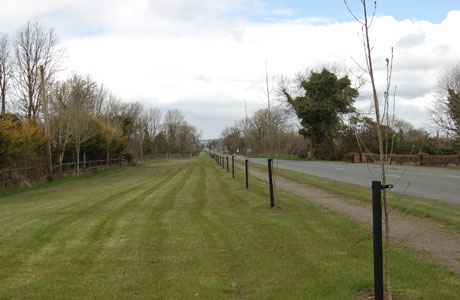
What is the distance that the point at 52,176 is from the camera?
2912 centimetres

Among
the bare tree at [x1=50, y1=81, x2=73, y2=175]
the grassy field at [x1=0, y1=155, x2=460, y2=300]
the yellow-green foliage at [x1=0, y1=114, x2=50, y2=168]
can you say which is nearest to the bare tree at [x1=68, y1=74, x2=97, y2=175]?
the bare tree at [x1=50, y1=81, x2=73, y2=175]

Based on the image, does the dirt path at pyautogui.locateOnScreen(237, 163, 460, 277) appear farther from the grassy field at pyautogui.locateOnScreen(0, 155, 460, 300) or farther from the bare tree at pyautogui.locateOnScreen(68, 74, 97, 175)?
the bare tree at pyautogui.locateOnScreen(68, 74, 97, 175)

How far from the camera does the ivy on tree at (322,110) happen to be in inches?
2034

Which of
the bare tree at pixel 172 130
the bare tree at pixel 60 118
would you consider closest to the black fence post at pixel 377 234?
the bare tree at pixel 60 118

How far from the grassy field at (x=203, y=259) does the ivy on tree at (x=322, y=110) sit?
43.7m

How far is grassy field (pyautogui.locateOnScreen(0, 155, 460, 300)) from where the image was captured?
15.3 ft

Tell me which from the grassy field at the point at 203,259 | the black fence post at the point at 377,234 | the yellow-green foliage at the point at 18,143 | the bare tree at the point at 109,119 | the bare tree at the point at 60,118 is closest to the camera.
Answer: the black fence post at the point at 377,234

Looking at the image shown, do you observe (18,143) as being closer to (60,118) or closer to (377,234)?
(60,118)

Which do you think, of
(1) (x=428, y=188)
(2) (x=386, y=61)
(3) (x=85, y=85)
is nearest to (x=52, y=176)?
(3) (x=85, y=85)

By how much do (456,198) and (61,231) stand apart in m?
11.5

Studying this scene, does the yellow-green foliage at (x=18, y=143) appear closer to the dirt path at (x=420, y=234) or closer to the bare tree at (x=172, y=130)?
the dirt path at (x=420, y=234)

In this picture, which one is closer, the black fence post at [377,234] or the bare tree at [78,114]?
the black fence post at [377,234]

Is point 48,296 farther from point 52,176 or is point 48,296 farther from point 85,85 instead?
point 85,85

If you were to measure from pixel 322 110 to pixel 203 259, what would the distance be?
48359 millimetres
